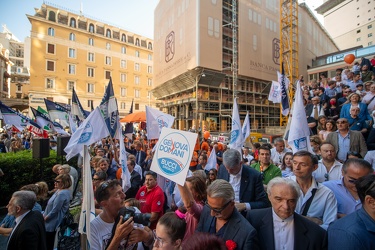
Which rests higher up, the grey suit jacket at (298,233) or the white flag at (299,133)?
the white flag at (299,133)

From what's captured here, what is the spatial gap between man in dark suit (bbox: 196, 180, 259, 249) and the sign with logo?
1.73 feet

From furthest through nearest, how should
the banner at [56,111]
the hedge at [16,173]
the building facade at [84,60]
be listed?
the building facade at [84,60], the banner at [56,111], the hedge at [16,173]

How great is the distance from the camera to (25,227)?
2.58 m

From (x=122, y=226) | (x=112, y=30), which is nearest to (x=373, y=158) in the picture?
(x=122, y=226)

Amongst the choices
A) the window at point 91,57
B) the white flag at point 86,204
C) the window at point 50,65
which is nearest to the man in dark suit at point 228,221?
the white flag at point 86,204

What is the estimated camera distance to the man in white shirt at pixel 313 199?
2.17m

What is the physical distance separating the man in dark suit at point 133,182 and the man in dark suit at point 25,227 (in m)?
2.08

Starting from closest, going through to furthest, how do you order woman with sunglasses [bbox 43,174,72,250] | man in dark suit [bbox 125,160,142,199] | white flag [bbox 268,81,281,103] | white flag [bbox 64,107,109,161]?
white flag [bbox 64,107,109,161]
woman with sunglasses [bbox 43,174,72,250]
man in dark suit [bbox 125,160,142,199]
white flag [bbox 268,81,281,103]

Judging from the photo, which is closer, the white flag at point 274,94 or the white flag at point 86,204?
the white flag at point 86,204

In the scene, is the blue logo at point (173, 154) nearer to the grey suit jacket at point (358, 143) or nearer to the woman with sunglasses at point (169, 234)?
the woman with sunglasses at point (169, 234)

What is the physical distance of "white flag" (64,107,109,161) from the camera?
3.14 m

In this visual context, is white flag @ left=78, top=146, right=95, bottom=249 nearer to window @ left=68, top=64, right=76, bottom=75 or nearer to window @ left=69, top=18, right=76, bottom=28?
window @ left=68, top=64, right=76, bottom=75

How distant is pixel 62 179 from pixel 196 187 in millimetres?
2534

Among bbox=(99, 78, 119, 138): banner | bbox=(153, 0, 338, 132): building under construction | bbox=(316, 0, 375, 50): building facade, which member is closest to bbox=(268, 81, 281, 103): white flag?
bbox=(99, 78, 119, 138): banner
